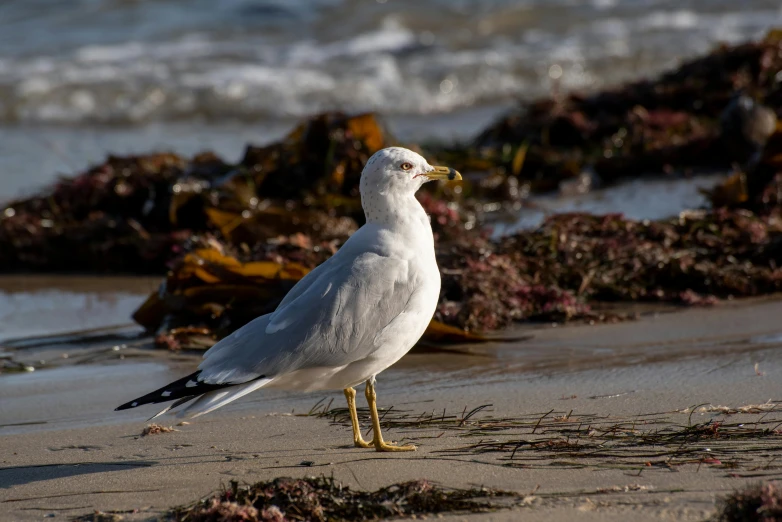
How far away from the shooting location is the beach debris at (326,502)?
2762mm

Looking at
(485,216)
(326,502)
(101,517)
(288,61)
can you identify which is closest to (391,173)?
(326,502)

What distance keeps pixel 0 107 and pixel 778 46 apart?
10663 mm

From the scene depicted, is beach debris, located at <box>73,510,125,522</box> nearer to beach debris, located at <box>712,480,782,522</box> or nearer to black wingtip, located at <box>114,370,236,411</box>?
black wingtip, located at <box>114,370,236,411</box>

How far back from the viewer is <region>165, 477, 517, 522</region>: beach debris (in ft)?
9.06

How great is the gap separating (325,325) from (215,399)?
17.2 inches

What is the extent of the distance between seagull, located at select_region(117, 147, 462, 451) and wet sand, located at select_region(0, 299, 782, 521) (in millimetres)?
224

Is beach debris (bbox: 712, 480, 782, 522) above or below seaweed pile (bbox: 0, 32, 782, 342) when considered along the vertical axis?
below

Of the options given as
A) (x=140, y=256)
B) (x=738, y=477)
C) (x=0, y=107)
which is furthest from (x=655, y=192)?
(x=0, y=107)

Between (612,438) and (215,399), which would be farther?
(612,438)

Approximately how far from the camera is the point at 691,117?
364 inches

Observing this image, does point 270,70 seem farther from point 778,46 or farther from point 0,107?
point 778,46

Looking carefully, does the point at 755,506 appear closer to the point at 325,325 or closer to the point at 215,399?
the point at 325,325

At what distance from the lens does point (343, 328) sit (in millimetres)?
3424

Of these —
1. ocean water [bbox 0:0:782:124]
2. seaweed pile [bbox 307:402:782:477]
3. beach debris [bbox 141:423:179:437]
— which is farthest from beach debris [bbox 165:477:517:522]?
ocean water [bbox 0:0:782:124]
